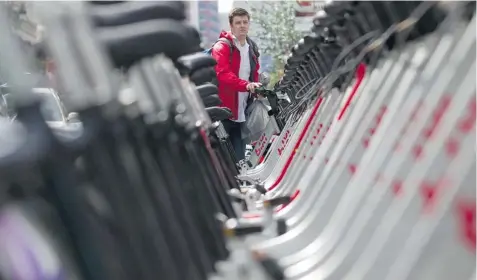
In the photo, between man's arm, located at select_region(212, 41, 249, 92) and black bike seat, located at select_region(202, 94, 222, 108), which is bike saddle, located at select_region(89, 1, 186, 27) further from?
man's arm, located at select_region(212, 41, 249, 92)

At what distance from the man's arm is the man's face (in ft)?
0.50

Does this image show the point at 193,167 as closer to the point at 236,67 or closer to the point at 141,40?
the point at 141,40

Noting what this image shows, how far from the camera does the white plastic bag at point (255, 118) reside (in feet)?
22.0

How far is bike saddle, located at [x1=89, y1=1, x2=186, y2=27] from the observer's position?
1.55 m

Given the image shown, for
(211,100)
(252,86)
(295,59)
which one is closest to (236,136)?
(252,86)

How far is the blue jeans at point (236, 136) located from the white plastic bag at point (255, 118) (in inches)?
2.1

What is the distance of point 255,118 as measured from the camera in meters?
6.71

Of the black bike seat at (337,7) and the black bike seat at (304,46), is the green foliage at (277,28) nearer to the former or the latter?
the black bike seat at (304,46)

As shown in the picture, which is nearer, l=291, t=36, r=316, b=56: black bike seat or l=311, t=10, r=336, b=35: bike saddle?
l=311, t=10, r=336, b=35: bike saddle

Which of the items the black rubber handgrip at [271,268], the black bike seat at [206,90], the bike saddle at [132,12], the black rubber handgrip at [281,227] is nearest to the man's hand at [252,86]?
the black bike seat at [206,90]

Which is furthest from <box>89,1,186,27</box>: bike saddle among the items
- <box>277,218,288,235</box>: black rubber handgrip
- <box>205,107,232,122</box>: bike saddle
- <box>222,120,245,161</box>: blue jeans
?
<box>222,120,245,161</box>: blue jeans

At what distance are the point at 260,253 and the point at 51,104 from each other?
73 cm

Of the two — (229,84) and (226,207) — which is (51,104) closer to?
(226,207)

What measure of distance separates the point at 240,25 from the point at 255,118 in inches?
33.1
